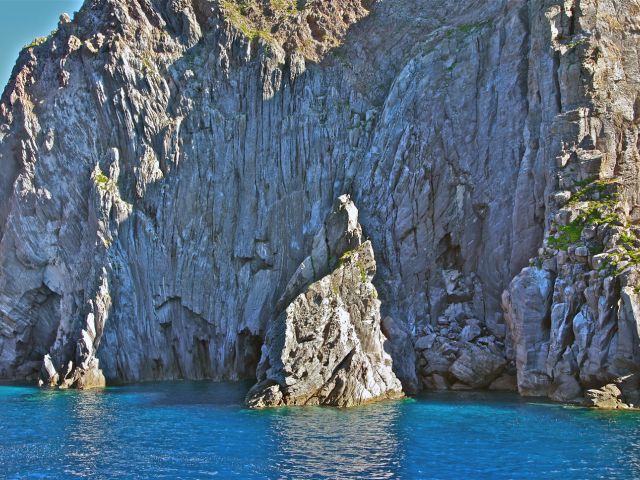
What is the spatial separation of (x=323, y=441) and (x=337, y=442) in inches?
33.4

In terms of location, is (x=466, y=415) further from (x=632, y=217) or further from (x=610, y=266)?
(x=632, y=217)

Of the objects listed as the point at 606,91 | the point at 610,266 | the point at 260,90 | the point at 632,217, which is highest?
the point at 260,90

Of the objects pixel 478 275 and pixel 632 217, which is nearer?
pixel 632 217

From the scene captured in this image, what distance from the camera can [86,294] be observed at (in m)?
75.4

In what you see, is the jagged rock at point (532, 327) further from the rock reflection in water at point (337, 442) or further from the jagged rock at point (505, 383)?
the rock reflection in water at point (337, 442)

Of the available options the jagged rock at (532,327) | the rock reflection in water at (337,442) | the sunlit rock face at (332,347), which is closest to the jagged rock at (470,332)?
the jagged rock at (532,327)

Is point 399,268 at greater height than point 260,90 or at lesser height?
lesser

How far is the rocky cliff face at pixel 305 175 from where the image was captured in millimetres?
59125

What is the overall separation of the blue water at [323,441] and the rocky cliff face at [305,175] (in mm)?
10408

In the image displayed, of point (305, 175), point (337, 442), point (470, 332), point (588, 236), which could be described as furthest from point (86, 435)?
point (305, 175)

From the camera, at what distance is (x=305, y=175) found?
7662 centimetres

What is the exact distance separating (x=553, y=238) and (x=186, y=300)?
4058cm

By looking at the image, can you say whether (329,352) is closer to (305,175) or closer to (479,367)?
(479,367)

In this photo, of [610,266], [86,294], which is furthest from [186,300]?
[610,266]
